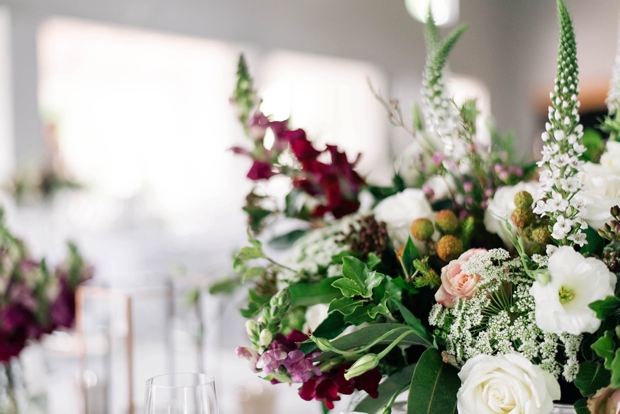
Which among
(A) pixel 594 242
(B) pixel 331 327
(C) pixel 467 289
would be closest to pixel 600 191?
(A) pixel 594 242

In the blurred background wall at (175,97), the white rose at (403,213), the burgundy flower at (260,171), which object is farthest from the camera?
the blurred background wall at (175,97)

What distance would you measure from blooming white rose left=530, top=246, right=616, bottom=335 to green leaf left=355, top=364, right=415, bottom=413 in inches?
5.9

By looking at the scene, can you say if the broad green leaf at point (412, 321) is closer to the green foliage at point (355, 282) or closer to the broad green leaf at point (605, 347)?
the green foliage at point (355, 282)

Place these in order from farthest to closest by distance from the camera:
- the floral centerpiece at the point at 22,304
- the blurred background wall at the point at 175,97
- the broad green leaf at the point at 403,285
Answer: the blurred background wall at the point at 175,97 < the floral centerpiece at the point at 22,304 < the broad green leaf at the point at 403,285

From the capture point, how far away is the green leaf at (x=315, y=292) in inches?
23.2

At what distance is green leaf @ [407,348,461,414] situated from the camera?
50cm

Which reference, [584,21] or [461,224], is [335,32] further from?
[461,224]

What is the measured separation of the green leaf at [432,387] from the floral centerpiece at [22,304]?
2.54 feet

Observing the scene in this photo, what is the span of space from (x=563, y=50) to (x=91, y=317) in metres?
1.03

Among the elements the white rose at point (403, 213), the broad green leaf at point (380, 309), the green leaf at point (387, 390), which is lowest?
the green leaf at point (387, 390)

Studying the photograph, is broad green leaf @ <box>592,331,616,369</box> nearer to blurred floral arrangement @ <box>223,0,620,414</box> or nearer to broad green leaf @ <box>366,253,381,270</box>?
blurred floral arrangement @ <box>223,0,620,414</box>

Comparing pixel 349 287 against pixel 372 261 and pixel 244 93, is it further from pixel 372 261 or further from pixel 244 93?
pixel 244 93

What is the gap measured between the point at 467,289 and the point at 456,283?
0.5 inches

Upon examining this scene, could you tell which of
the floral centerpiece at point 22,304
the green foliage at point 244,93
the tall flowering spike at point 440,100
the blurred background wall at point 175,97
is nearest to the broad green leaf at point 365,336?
the tall flowering spike at point 440,100
